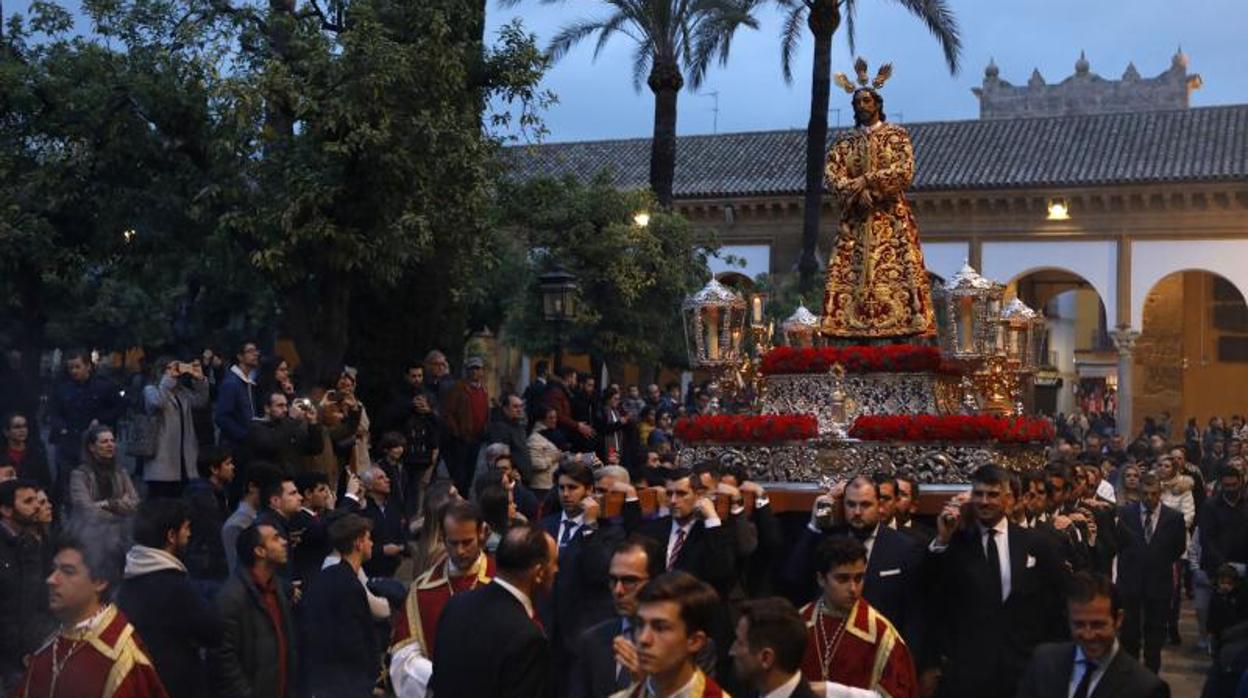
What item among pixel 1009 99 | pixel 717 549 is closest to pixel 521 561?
pixel 717 549

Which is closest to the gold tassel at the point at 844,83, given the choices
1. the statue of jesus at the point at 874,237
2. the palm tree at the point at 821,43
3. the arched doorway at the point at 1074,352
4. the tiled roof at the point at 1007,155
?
the statue of jesus at the point at 874,237

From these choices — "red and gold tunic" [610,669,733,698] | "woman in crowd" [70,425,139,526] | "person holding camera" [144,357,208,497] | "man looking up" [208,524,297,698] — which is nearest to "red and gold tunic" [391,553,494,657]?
"man looking up" [208,524,297,698]

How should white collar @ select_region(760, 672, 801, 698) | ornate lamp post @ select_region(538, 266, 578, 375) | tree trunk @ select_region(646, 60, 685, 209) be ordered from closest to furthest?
white collar @ select_region(760, 672, 801, 698), ornate lamp post @ select_region(538, 266, 578, 375), tree trunk @ select_region(646, 60, 685, 209)

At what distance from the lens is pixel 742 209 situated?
158 ft

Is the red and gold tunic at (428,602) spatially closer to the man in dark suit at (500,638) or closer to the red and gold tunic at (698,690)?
the man in dark suit at (500,638)

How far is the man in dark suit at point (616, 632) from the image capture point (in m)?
6.07

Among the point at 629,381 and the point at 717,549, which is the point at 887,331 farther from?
the point at 629,381

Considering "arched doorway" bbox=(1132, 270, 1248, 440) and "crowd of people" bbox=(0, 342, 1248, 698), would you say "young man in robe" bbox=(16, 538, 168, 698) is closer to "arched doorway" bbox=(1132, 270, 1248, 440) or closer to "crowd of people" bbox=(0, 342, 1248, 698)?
"crowd of people" bbox=(0, 342, 1248, 698)

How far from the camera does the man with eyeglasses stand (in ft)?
19.9

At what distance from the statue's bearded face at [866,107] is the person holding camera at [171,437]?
5964mm

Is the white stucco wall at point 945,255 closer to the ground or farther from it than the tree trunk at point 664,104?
closer to the ground

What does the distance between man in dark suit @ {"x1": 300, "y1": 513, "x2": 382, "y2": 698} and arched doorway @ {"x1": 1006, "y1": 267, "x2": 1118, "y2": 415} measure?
147 feet

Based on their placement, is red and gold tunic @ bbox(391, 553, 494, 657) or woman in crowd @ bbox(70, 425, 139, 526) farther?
woman in crowd @ bbox(70, 425, 139, 526)

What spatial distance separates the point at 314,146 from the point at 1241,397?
39746mm
